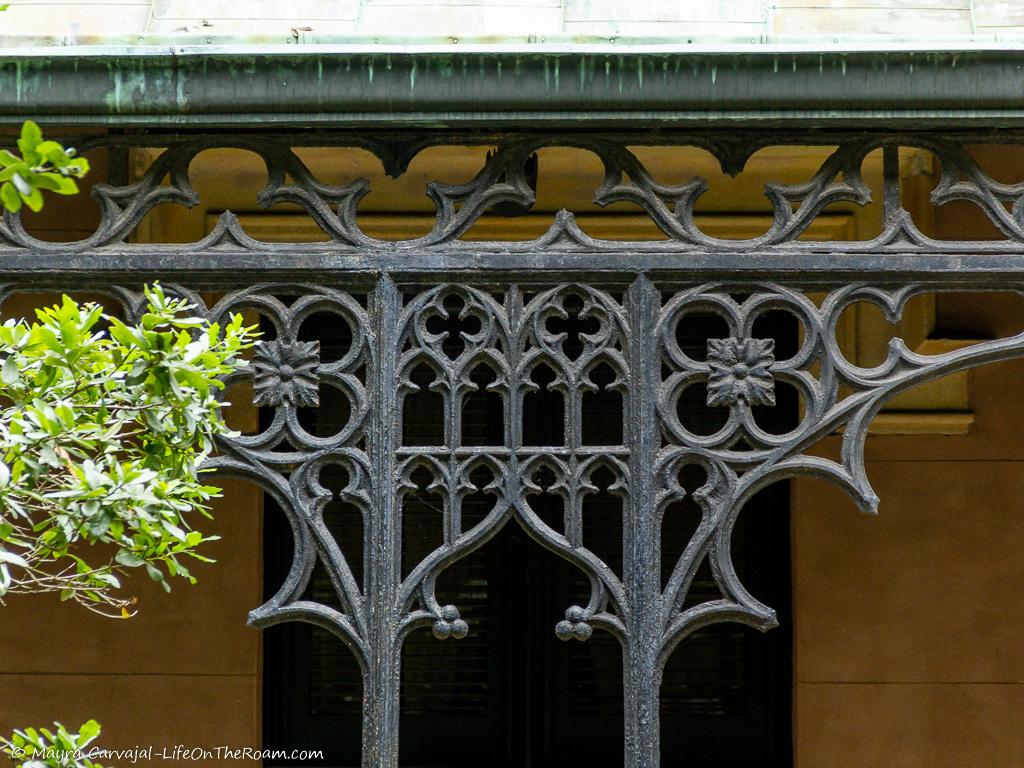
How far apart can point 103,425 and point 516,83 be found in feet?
4.55

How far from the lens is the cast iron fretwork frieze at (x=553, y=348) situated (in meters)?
4.03

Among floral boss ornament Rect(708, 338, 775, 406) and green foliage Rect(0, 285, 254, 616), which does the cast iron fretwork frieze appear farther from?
green foliage Rect(0, 285, 254, 616)

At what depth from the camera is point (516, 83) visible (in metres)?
3.91

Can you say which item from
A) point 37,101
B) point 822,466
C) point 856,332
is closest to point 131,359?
point 37,101

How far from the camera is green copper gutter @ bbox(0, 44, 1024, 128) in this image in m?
3.87

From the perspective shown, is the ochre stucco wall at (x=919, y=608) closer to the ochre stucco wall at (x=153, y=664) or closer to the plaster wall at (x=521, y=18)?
the plaster wall at (x=521, y=18)

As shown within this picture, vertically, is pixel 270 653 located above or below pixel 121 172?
below

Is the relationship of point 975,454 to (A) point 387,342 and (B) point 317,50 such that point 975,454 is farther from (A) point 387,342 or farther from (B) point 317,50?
(B) point 317,50

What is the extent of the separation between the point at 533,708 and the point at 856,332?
1982 mm

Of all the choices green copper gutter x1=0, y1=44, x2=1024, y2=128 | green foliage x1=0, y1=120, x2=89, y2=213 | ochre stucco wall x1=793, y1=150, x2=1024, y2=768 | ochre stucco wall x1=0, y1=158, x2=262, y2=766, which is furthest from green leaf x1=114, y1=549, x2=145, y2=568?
ochre stucco wall x1=793, y1=150, x2=1024, y2=768

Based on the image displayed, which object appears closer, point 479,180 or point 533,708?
point 479,180

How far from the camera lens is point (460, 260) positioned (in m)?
4.14

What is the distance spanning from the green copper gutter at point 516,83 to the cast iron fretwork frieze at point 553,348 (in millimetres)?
196

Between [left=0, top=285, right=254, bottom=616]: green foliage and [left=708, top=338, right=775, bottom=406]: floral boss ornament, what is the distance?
1.34m
